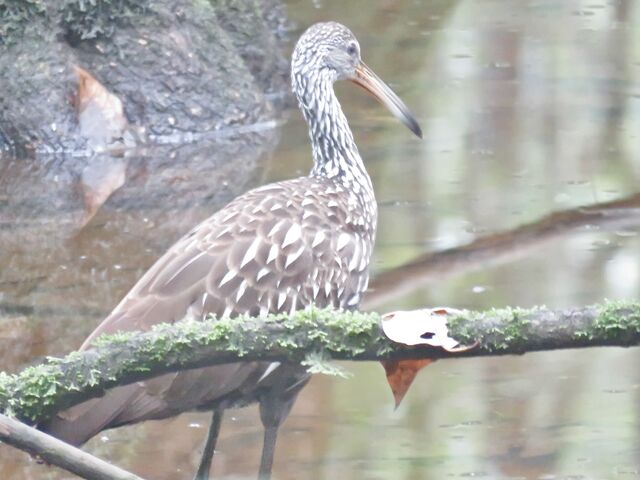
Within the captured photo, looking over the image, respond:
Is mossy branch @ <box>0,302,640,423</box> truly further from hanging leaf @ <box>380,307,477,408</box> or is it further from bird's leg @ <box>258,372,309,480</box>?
bird's leg @ <box>258,372,309,480</box>

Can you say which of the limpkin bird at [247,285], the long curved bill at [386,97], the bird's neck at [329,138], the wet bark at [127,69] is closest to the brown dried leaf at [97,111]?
the wet bark at [127,69]

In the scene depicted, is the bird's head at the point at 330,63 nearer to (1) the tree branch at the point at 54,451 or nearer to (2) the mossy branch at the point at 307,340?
(2) the mossy branch at the point at 307,340

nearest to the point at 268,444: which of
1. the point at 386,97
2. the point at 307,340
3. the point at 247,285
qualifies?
the point at 247,285

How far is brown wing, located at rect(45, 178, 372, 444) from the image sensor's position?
15.0 feet

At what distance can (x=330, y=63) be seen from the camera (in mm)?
6527

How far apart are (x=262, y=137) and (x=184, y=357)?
715 cm

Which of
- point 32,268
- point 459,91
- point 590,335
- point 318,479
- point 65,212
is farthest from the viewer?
point 459,91

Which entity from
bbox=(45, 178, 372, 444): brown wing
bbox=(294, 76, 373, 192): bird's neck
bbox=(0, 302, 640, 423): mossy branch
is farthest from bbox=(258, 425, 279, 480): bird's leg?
bbox=(0, 302, 640, 423): mossy branch

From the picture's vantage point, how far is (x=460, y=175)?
30.6 ft

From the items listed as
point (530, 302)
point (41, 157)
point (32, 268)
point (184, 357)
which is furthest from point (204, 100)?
point (184, 357)

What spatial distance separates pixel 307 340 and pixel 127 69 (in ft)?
25.2

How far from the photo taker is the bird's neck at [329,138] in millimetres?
6062

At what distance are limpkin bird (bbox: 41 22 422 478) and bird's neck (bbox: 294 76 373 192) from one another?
167 mm

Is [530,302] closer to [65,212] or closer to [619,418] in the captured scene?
[619,418]
